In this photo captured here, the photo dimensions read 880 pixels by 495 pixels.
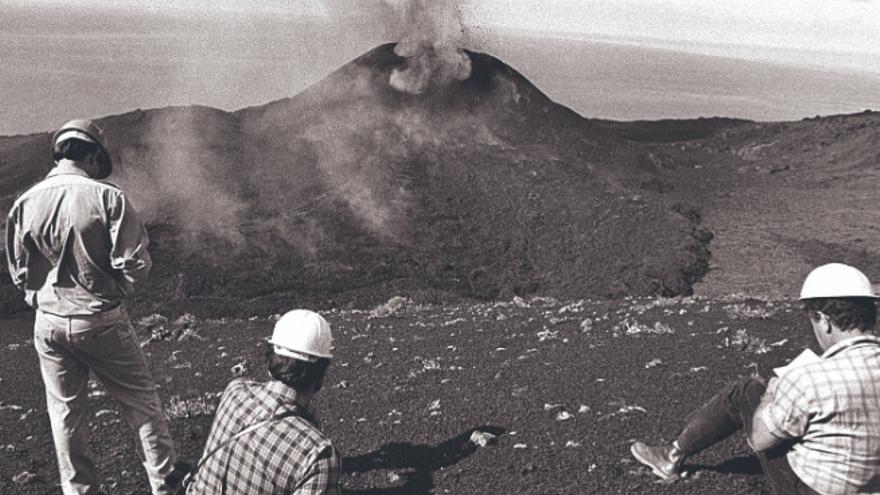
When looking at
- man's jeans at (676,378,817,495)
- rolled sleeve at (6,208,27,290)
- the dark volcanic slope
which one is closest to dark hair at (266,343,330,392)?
man's jeans at (676,378,817,495)

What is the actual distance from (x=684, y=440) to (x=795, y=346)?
13.7 feet

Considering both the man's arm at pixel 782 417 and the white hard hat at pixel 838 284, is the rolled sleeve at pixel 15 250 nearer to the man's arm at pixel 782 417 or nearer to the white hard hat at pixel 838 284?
the man's arm at pixel 782 417

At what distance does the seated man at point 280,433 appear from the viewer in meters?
3.40

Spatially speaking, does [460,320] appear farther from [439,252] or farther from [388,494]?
[439,252]

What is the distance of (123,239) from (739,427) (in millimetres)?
3788

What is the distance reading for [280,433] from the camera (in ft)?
11.3

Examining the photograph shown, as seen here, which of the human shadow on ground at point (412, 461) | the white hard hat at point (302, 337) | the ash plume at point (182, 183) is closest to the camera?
the white hard hat at point (302, 337)

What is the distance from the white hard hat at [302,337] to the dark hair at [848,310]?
2.31 metres

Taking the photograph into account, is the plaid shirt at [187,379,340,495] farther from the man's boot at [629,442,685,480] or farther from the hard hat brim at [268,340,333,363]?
the man's boot at [629,442,685,480]

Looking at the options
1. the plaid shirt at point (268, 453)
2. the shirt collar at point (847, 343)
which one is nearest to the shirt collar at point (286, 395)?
the plaid shirt at point (268, 453)

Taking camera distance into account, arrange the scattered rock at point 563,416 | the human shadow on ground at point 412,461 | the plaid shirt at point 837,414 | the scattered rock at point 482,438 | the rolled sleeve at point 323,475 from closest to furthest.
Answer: the rolled sleeve at point 323,475
the plaid shirt at point 837,414
the human shadow on ground at point 412,461
the scattered rock at point 482,438
the scattered rock at point 563,416

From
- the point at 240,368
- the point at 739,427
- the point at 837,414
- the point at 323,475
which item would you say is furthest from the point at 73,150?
the point at 240,368

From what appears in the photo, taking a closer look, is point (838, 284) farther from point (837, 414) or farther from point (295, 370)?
point (295, 370)

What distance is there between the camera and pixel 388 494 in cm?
557
